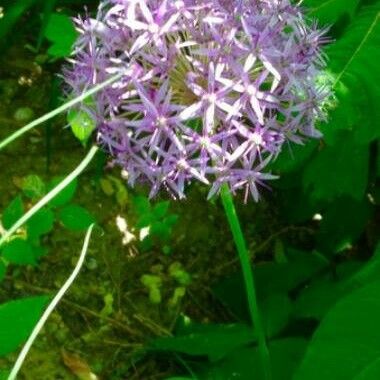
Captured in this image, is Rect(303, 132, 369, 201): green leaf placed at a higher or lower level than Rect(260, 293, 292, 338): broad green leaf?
higher

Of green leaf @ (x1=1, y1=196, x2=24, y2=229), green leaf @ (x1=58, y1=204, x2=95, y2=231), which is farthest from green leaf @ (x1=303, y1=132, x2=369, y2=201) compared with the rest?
green leaf @ (x1=1, y1=196, x2=24, y2=229)

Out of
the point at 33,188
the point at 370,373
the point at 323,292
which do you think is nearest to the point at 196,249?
the point at 323,292

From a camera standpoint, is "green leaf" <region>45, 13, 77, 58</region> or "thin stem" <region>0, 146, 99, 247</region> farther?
"green leaf" <region>45, 13, 77, 58</region>

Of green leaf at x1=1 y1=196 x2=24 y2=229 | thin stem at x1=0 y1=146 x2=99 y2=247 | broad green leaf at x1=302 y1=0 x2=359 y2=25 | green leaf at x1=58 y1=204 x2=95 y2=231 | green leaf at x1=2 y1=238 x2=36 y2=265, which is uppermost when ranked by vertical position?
thin stem at x1=0 y1=146 x2=99 y2=247

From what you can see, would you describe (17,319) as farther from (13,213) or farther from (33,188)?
(33,188)

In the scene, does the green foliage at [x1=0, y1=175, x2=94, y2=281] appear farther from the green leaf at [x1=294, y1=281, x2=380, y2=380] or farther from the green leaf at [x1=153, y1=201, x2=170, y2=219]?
the green leaf at [x1=294, y1=281, x2=380, y2=380]

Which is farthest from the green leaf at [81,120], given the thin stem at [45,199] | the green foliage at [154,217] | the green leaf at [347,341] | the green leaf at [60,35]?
the green foliage at [154,217]
